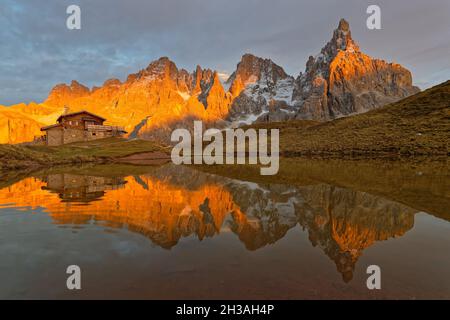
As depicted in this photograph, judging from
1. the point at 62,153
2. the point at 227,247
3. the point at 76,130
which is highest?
the point at 76,130

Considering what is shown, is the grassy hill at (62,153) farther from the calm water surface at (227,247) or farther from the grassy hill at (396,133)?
the grassy hill at (396,133)

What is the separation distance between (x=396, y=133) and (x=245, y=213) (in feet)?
259

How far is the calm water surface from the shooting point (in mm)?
5621

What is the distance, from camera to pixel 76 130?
82.9 m

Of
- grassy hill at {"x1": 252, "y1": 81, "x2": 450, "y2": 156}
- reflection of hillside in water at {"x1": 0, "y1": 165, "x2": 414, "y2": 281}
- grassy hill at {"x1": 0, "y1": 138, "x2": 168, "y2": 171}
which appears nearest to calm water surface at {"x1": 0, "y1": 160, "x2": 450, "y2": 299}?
reflection of hillside in water at {"x1": 0, "y1": 165, "x2": 414, "y2": 281}

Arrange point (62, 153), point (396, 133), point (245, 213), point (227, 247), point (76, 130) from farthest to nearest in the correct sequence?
point (76, 130)
point (396, 133)
point (62, 153)
point (245, 213)
point (227, 247)

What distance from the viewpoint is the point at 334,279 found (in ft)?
19.7

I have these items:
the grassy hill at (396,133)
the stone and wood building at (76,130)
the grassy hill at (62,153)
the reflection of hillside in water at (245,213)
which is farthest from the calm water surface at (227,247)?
the stone and wood building at (76,130)

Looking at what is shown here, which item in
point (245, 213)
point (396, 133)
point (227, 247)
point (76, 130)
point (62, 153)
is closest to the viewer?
point (227, 247)

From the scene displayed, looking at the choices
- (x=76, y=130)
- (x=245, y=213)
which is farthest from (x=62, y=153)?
(x=245, y=213)

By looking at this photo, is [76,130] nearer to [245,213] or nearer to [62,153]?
[62,153]

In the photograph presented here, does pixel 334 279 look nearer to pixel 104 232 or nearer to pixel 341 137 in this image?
pixel 104 232

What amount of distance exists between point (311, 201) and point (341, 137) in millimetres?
83657
